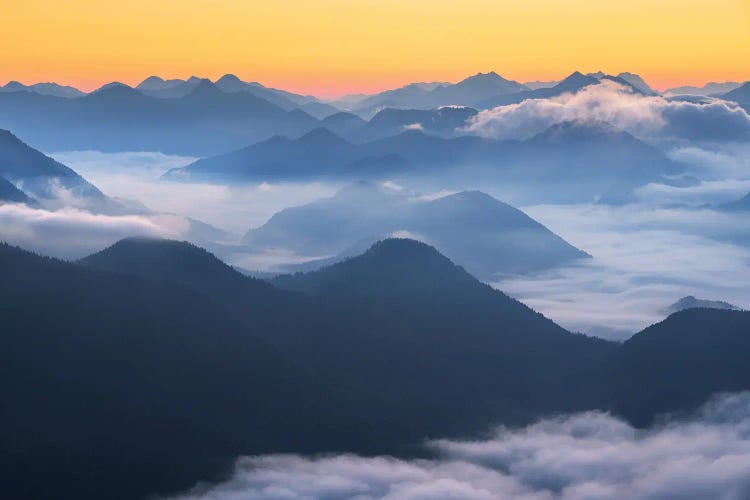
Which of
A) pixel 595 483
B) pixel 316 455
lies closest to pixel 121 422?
pixel 316 455

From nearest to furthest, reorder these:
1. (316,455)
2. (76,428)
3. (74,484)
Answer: (74,484) < (76,428) < (316,455)

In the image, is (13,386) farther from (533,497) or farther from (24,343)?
(533,497)

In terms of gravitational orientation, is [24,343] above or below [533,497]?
above

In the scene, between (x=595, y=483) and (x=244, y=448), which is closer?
(x=244, y=448)

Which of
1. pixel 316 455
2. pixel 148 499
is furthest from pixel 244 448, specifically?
pixel 148 499

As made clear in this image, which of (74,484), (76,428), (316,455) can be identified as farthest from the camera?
(316,455)

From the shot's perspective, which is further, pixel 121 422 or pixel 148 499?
pixel 121 422

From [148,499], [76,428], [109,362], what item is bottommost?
[148,499]

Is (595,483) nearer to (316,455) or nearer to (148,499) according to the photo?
(316,455)

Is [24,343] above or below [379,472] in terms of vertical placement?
above
